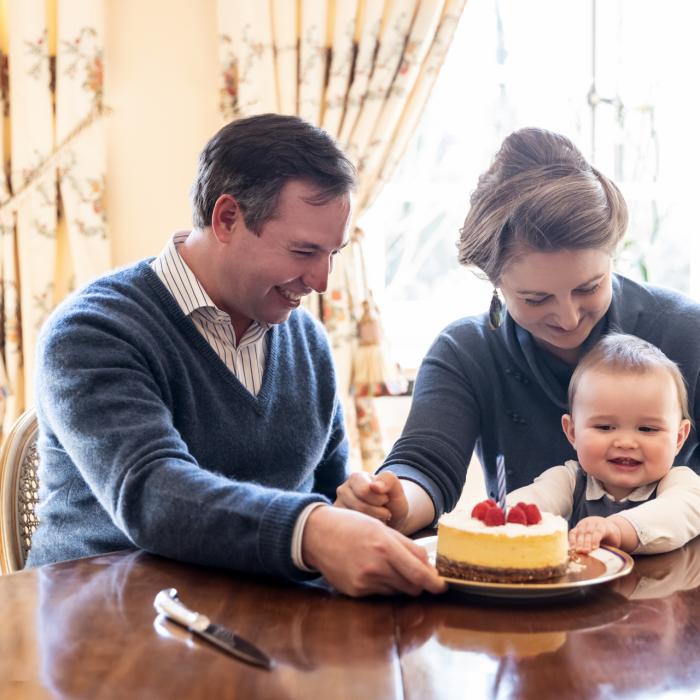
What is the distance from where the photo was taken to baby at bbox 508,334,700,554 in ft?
5.08

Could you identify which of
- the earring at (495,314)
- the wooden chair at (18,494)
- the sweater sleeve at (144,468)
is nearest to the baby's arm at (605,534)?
the sweater sleeve at (144,468)

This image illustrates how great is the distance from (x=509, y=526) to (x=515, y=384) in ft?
2.32

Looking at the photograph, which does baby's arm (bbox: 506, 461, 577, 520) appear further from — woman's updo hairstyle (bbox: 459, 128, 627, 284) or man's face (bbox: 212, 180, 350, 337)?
man's face (bbox: 212, 180, 350, 337)

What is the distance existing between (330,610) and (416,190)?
9.24 feet

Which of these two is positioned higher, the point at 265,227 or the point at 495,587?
the point at 265,227

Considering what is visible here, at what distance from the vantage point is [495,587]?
3.71ft

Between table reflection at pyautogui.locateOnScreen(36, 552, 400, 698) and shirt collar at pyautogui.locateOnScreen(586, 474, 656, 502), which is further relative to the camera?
shirt collar at pyautogui.locateOnScreen(586, 474, 656, 502)

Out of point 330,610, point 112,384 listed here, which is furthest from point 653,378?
point 112,384

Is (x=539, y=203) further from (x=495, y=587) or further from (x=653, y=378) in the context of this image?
(x=495, y=587)

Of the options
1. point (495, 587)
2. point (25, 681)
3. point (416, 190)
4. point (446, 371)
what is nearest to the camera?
point (25, 681)

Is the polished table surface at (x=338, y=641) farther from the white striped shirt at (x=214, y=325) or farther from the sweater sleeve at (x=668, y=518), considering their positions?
the white striped shirt at (x=214, y=325)

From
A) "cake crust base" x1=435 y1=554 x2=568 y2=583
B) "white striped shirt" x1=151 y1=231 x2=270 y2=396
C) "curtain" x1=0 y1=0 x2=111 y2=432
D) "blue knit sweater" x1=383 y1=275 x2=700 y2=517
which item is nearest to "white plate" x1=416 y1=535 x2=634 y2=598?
"cake crust base" x1=435 y1=554 x2=568 y2=583

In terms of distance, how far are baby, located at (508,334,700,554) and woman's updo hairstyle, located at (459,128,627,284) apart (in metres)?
0.21

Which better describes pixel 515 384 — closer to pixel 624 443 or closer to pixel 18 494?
pixel 624 443
